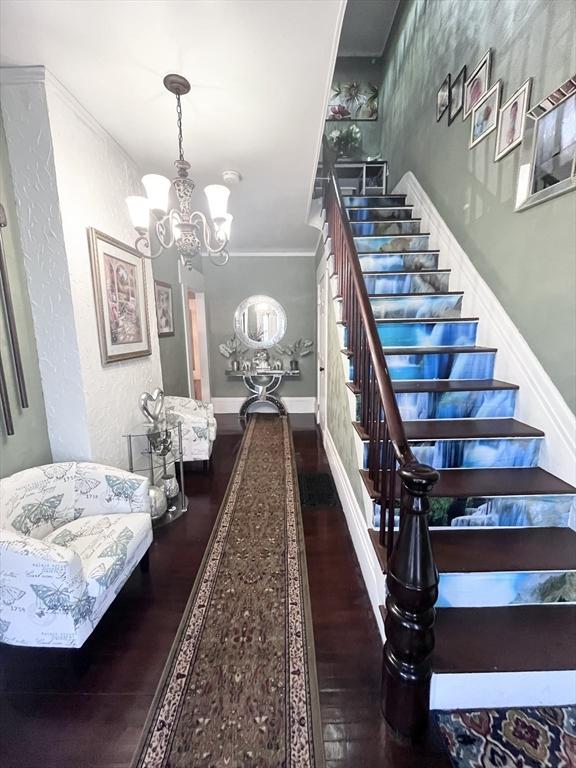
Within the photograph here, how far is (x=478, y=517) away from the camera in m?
1.58

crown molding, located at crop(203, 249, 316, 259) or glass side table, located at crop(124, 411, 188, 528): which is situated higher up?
crown molding, located at crop(203, 249, 316, 259)

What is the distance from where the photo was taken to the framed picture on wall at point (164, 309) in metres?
3.40

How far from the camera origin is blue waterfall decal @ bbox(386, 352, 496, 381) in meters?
2.15

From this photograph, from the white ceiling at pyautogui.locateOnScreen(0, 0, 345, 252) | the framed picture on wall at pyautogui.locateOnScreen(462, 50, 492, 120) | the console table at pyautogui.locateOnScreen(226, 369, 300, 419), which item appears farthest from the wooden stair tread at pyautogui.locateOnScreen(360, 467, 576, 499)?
the console table at pyautogui.locateOnScreen(226, 369, 300, 419)

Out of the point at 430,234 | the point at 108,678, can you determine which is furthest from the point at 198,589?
the point at 430,234

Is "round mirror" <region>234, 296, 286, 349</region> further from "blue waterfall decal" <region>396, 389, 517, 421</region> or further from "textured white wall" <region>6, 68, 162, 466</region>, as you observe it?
"blue waterfall decal" <region>396, 389, 517, 421</region>

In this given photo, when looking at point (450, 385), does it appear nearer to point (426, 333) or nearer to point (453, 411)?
point (453, 411)

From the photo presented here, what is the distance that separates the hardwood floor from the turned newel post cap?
0.92 metres

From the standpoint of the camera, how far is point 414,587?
103 centimetres

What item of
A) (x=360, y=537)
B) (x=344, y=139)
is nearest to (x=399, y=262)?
(x=360, y=537)

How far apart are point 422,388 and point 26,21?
252 cm

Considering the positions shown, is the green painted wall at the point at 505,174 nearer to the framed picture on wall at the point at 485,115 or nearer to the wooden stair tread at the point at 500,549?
the framed picture on wall at the point at 485,115

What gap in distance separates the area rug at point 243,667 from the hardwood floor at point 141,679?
7cm

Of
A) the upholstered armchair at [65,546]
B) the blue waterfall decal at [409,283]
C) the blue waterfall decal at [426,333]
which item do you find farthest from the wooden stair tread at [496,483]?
the blue waterfall decal at [409,283]
